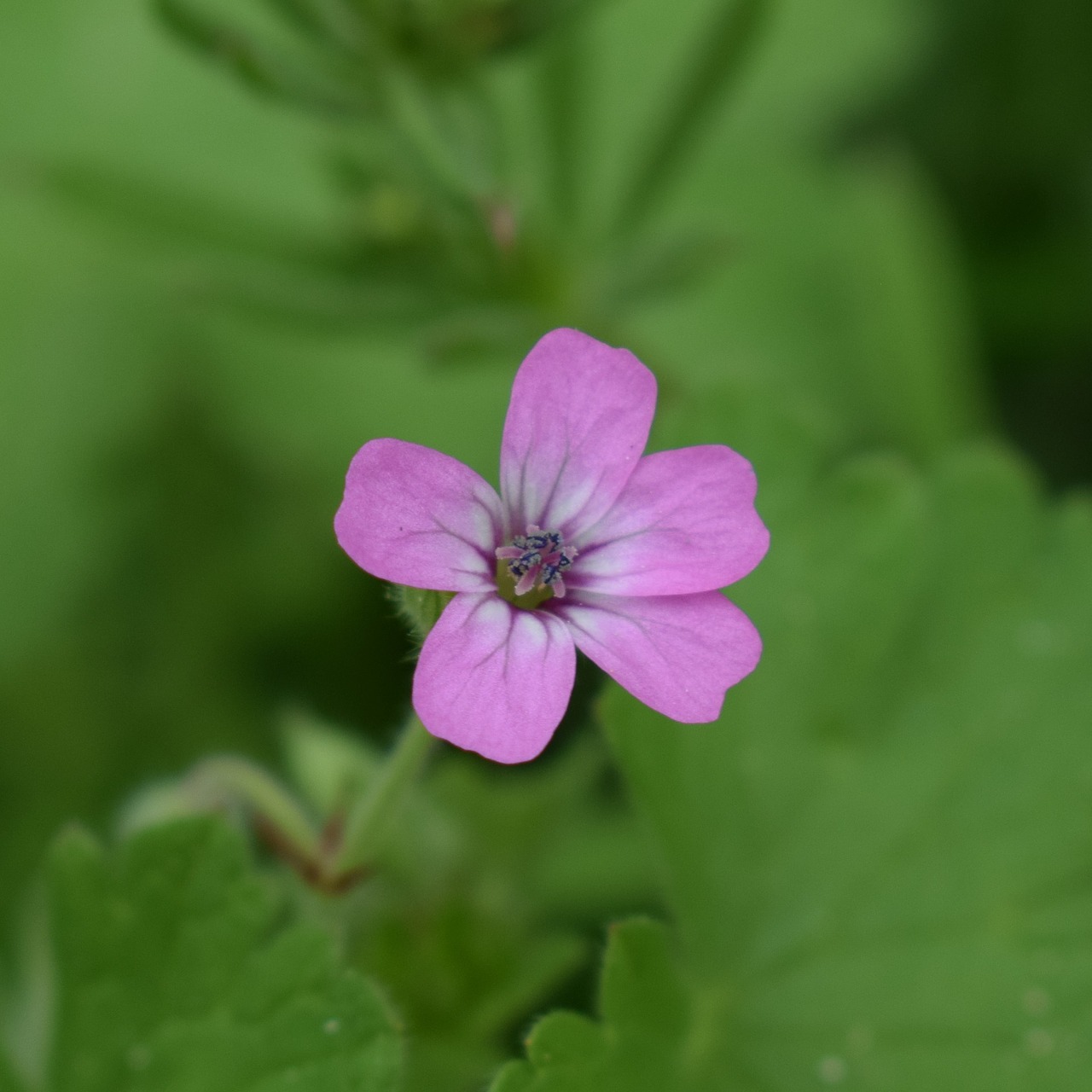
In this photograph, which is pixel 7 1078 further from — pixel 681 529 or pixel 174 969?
pixel 681 529

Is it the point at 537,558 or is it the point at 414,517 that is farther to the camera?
the point at 537,558

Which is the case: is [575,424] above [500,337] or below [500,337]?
below

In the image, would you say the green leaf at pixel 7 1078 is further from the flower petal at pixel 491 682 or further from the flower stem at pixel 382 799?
the flower petal at pixel 491 682

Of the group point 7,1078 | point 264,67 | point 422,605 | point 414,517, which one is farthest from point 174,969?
point 264,67

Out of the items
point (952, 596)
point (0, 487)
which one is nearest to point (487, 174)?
point (952, 596)

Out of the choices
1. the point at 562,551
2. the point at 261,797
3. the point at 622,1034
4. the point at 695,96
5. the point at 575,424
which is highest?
the point at 695,96

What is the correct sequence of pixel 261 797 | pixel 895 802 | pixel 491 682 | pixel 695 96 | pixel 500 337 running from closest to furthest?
pixel 491 682, pixel 261 797, pixel 895 802, pixel 500 337, pixel 695 96

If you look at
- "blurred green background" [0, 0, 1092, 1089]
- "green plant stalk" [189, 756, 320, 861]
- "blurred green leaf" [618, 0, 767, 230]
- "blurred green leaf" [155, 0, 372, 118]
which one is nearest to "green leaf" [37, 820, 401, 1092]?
"green plant stalk" [189, 756, 320, 861]
